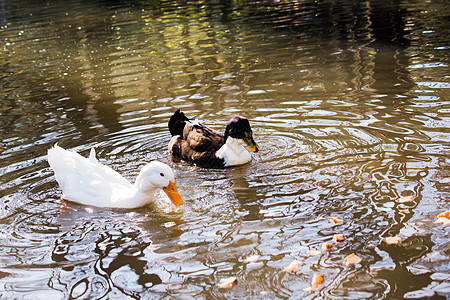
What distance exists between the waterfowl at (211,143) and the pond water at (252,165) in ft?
0.55

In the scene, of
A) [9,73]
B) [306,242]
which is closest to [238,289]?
[306,242]

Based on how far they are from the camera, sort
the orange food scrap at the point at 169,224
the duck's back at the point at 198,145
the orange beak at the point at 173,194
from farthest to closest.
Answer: the duck's back at the point at 198,145 < the orange beak at the point at 173,194 < the orange food scrap at the point at 169,224

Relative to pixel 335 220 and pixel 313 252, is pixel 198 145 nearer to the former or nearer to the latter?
pixel 335 220

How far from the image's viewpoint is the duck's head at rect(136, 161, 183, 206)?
5.64 metres

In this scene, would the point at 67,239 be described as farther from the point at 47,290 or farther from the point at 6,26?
the point at 6,26

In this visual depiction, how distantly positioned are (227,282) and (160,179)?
1.74 metres

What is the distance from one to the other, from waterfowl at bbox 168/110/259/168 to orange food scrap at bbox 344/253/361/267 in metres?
2.61

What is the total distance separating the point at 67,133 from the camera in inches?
330

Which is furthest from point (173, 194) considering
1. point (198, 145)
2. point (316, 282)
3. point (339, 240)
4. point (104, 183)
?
point (316, 282)

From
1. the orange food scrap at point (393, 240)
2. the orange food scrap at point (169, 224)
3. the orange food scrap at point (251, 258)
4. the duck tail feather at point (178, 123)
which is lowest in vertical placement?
the orange food scrap at point (393, 240)

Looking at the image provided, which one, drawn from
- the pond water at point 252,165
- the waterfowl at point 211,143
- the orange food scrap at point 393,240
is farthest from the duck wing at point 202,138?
the orange food scrap at point 393,240

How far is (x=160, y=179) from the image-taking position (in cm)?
563

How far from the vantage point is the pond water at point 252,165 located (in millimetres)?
4352

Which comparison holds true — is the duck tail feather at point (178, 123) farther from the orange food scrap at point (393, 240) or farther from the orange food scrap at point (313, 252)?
the orange food scrap at point (393, 240)
